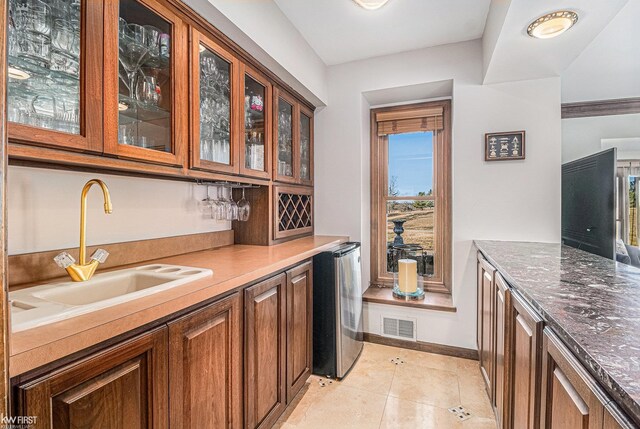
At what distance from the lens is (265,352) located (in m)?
1.61

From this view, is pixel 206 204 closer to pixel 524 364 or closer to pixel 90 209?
pixel 90 209

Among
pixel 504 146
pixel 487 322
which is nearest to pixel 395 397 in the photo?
pixel 487 322

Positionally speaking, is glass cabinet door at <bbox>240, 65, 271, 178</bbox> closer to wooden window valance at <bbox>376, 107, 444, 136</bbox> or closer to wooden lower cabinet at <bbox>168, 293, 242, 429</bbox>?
wooden lower cabinet at <bbox>168, 293, 242, 429</bbox>

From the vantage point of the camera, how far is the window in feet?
9.88

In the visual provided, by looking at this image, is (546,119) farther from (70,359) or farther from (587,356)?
(70,359)

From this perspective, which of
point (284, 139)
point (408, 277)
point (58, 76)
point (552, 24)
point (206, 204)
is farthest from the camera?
point (408, 277)

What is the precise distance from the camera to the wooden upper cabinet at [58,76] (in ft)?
3.14

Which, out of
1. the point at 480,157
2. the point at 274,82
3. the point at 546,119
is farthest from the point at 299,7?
the point at 546,119

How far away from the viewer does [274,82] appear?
2.34m

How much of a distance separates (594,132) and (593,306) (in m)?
3.12

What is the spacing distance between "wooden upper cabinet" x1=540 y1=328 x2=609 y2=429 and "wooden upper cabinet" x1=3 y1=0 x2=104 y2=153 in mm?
1635

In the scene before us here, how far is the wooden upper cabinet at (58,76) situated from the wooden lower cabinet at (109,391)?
2.30 ft

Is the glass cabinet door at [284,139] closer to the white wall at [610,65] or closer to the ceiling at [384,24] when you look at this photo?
the ceiling at [384,24]

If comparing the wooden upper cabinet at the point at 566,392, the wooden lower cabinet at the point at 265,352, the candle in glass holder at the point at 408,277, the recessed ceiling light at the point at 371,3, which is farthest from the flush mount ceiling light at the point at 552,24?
the wooden lower cabinet at the point at 265,352
